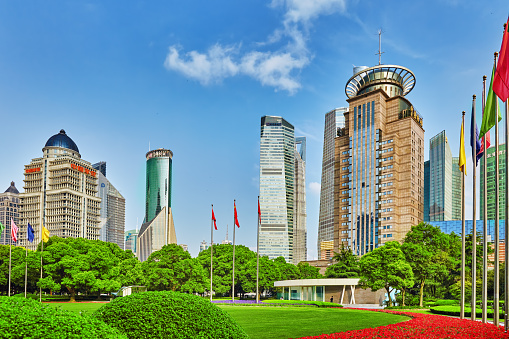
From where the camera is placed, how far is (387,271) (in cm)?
4803

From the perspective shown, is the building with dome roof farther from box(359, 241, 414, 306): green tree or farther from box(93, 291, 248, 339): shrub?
box(93, 291, 248, 339): shrub

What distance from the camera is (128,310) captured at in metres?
9.28

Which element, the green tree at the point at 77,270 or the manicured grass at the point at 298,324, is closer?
the manicured grass at the point at 298,324

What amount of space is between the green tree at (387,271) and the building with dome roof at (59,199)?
108974mm

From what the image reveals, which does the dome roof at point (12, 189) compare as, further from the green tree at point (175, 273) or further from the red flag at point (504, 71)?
the red flag at point (504, 71)

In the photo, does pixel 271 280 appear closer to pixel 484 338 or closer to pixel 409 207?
pixel 409 207

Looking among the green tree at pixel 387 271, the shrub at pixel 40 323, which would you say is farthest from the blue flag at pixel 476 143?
the green tree at pixel 387 271

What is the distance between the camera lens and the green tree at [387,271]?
1850 inches

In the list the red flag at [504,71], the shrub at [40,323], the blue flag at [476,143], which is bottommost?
the shrub at [40,323]

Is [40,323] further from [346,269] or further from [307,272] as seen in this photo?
[307,272]

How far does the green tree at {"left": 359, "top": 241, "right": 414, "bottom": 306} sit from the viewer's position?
46987 millimetres

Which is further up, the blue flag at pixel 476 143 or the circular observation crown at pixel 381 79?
the circular observation crown at pixel 381 79

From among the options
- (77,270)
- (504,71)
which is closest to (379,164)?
(77,270)

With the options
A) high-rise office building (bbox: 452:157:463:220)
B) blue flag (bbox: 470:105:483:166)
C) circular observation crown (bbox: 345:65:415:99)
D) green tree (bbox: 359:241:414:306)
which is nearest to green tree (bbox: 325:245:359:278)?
green tree (bbox: 359:241:414:306)
